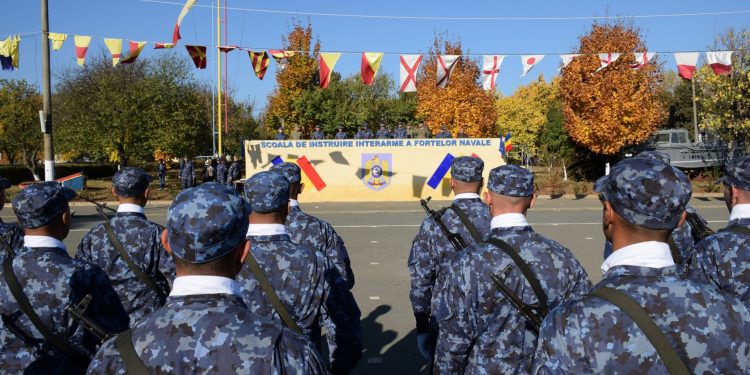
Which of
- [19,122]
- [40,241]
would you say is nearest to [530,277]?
[40,241]

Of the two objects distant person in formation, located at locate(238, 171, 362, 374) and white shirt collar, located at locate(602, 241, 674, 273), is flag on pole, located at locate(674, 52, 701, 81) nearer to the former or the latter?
distant person in formation, located at locate(238, 171, 362, 374)

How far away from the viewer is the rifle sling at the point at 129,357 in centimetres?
167

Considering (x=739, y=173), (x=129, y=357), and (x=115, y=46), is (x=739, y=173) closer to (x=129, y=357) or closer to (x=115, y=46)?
(x=129, y=357)

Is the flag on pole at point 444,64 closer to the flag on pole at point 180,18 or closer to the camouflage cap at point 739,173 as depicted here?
the flag on pole at point 180,18

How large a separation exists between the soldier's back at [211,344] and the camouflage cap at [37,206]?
5.61 ft

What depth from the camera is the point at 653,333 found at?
→ 5.62 feet

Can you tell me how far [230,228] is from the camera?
1.84m

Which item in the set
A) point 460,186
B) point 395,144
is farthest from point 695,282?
point 395,144

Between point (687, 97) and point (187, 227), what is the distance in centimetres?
4651

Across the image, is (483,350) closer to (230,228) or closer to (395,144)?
(230,228)

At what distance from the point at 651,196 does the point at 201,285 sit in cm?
144

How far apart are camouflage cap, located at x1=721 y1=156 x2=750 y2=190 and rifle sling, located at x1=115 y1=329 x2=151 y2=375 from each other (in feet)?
11.9

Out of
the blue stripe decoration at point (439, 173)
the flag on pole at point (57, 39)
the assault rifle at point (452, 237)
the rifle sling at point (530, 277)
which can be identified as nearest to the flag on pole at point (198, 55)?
the flag on pole at point (57, 39)

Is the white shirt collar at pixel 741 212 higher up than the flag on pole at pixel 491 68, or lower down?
lower down
